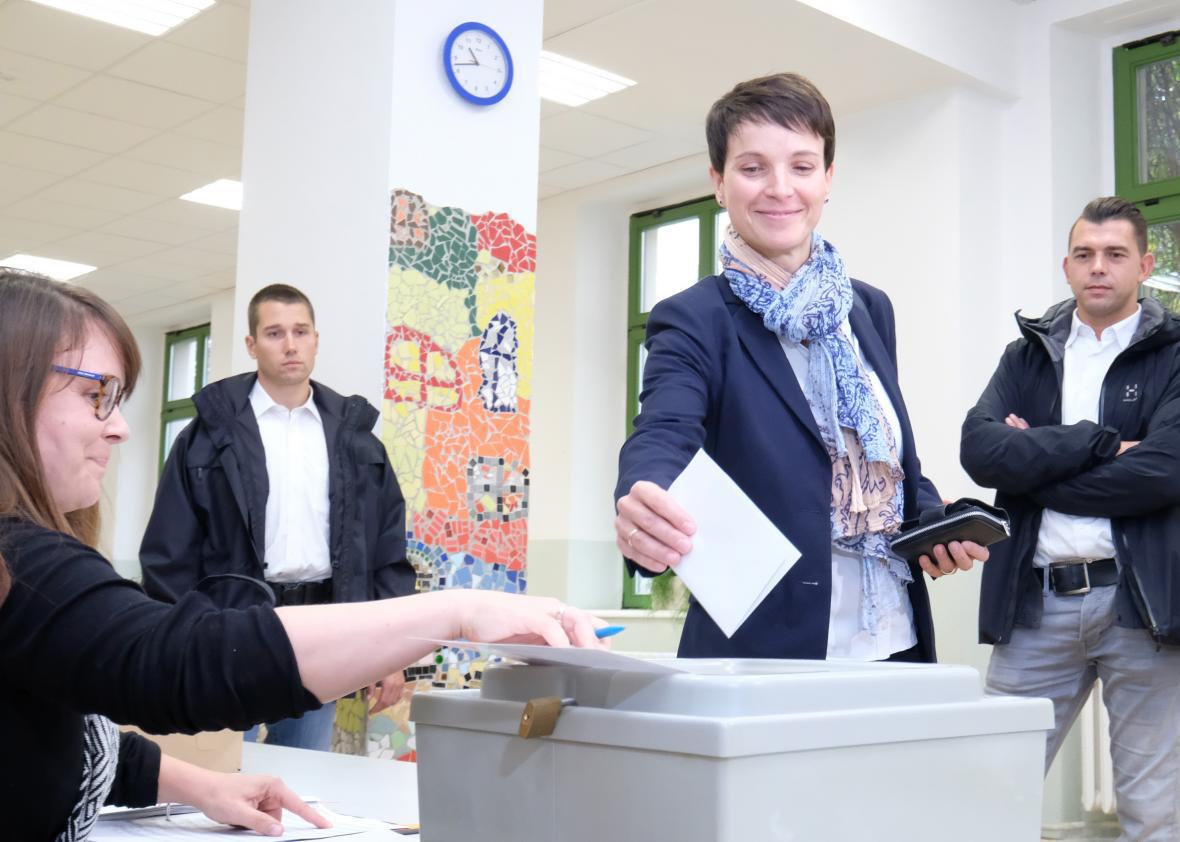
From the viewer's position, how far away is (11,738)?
928 mm

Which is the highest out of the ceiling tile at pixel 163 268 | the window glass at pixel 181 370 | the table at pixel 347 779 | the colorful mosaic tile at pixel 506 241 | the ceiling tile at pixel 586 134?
the ceiling tile at pixel 586 134

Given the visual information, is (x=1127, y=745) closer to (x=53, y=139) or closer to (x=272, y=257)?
(x=272, y=257)

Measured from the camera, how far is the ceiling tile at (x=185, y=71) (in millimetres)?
5398

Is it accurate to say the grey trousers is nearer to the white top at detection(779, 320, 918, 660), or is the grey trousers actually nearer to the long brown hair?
the white top at detection(779, 320, 918, 660)

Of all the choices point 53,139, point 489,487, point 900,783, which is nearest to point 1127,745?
point 489,487

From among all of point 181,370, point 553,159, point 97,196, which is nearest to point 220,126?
point 97,196

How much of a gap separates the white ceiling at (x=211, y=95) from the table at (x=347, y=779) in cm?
370

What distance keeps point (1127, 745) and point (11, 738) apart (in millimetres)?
2488

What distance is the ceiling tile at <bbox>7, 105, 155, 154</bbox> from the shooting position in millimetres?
6160

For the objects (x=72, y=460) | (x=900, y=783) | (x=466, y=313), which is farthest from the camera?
(x=466, y=313)

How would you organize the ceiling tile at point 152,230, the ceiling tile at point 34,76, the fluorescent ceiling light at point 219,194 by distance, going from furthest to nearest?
1. the ceiling tile at point 152,230
2. the fluorescent ceiling light at point 219,194
3. the ceiling tile at point 34,76

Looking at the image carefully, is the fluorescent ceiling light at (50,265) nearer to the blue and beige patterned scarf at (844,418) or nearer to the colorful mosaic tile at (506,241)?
the colorful mosaic tile at (506,241)

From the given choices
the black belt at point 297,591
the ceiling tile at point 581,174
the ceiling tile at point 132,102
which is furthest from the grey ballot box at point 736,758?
the ceiling tile at point 581,174

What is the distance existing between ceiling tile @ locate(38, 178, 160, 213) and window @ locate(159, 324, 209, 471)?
3.55 m
